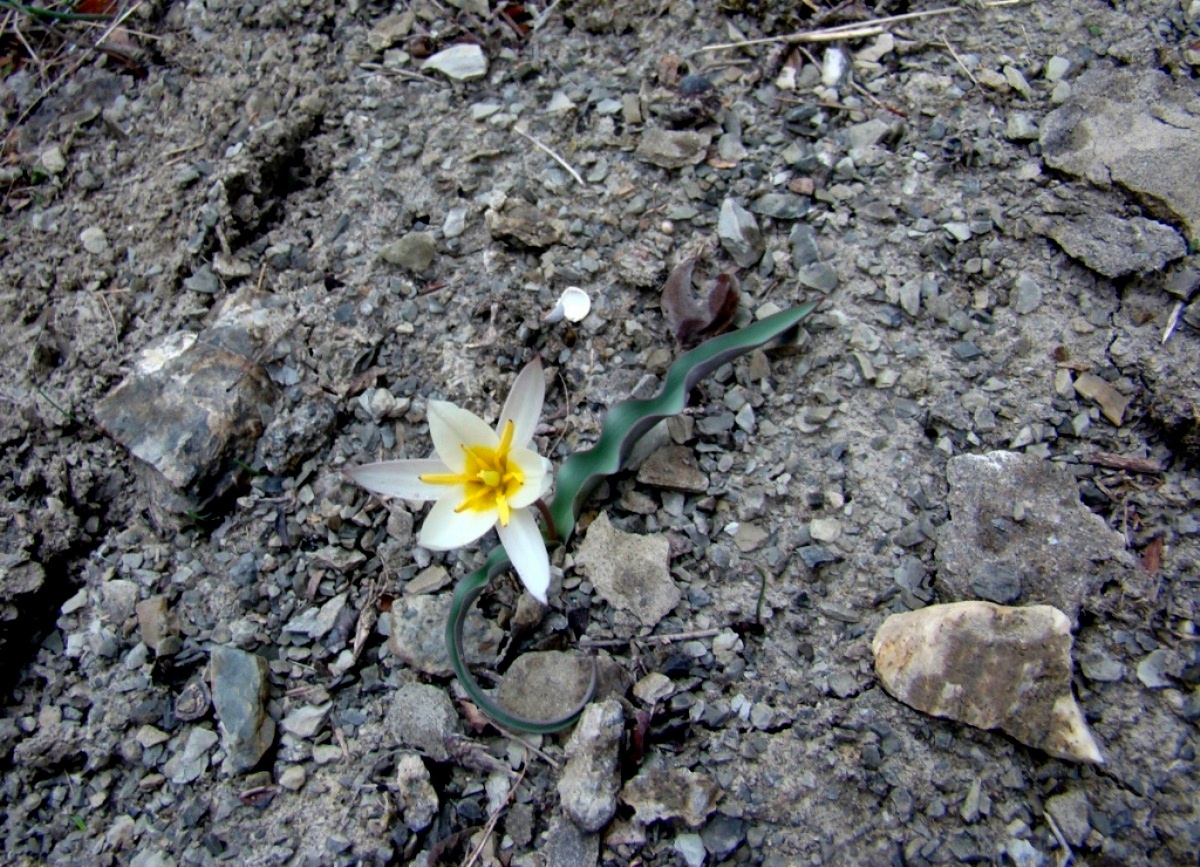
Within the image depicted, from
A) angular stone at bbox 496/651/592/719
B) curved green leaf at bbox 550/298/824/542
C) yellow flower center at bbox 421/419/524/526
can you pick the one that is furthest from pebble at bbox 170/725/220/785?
curved green leaf at bbox 550/298/824/542

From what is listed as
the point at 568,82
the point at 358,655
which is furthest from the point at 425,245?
the point at 358,655

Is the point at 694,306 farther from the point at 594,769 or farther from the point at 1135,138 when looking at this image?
the point at 1135,138

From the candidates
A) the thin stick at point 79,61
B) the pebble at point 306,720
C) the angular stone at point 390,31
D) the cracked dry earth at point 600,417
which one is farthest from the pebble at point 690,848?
the thin stick at point 79,61

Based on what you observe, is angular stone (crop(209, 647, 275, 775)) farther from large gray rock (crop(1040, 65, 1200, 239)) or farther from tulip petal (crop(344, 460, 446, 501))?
large gray rock (crop(1040, 65, 1200, 239))

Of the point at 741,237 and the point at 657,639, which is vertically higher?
the point at 741,237

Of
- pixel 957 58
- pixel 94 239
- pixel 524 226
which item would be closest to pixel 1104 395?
pixel 957 58

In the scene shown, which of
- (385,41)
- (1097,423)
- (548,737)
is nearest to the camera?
(548,737)

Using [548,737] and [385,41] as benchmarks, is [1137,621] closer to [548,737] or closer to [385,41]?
[548,737]
